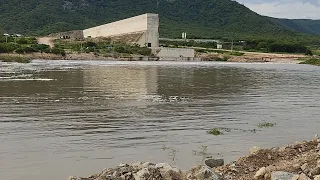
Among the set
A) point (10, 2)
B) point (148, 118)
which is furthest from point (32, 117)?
point (10, 2)

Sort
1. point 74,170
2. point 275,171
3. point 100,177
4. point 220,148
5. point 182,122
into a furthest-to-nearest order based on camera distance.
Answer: point 182,122, point 220,148, point 74,170, point 275,171, point 100,177

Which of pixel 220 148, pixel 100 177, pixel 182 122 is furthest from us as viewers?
pixel 182 122

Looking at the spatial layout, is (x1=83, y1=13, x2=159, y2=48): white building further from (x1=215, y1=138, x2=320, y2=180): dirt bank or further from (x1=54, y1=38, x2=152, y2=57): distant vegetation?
(x1=215, y1=138, x2=320, y2=180): dirt bank

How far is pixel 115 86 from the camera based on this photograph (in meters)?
27.8

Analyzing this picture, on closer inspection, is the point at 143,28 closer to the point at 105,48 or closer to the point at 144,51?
the point at 144,51

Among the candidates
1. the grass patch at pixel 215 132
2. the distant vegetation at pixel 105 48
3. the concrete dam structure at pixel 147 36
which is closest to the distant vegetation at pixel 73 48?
the distant vegetation at pixel 105 48

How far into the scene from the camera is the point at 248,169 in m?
8.03

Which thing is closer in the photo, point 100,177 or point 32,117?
point 100,177

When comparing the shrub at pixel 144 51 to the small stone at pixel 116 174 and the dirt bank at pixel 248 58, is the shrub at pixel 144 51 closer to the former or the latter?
the dirt bank at pixel 248 58

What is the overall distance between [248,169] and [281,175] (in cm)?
136

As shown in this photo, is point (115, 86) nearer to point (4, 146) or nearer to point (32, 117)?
point (32, 117)

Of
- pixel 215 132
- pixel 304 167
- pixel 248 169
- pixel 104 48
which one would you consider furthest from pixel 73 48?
pixel 304 167

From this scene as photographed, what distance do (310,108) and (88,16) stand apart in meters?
186

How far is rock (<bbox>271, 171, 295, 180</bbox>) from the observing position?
6623 mm
